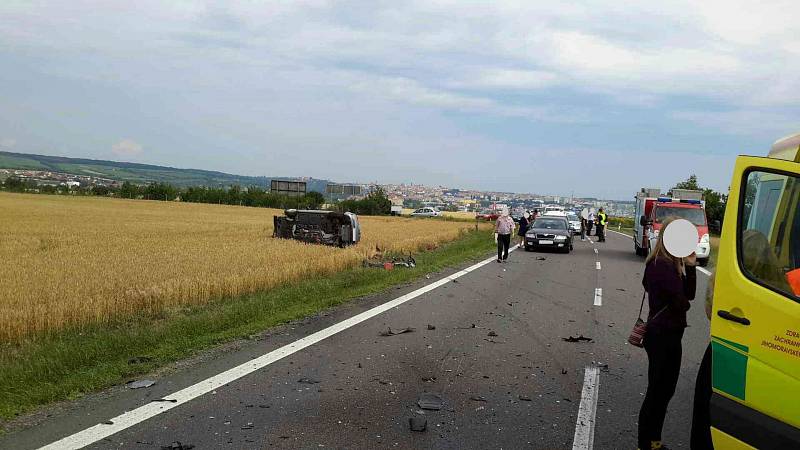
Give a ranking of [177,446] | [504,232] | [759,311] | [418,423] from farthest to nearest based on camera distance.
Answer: [504,232], [418,423], [177,446], [759,311]

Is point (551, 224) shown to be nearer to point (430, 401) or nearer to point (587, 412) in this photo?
point (587, 412)

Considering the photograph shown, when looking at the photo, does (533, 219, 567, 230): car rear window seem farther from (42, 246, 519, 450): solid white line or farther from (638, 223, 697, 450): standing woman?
(638, 223, 697, 450): standing woman

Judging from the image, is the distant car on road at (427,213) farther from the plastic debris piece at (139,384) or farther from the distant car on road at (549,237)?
the plastic debris piece at (139,384)

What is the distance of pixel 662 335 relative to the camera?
4.66m

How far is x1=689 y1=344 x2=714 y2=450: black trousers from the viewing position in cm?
438

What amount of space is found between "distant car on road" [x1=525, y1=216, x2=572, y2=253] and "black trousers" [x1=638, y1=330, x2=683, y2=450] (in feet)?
69.8

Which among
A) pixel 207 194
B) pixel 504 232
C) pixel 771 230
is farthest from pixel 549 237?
pixel 207 194

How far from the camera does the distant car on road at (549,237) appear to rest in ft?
84.0

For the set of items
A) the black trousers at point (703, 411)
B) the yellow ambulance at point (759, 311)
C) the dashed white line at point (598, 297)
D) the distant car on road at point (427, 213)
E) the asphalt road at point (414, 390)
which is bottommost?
the distant car on road at point (427, 213)

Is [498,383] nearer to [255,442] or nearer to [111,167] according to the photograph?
[255,442]

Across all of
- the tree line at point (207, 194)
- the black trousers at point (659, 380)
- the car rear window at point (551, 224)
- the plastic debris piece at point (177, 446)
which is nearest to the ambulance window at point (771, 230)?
the black trousers at point (659, 380)

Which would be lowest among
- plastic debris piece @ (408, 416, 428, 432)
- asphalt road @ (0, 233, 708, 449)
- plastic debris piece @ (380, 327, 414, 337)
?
plastic debris piece @ (380, 327, 414, 337)

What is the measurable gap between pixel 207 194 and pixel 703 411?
350 feet

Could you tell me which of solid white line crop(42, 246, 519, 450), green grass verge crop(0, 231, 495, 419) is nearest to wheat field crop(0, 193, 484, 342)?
green grass verge crop(0, 231, 495, 419)
